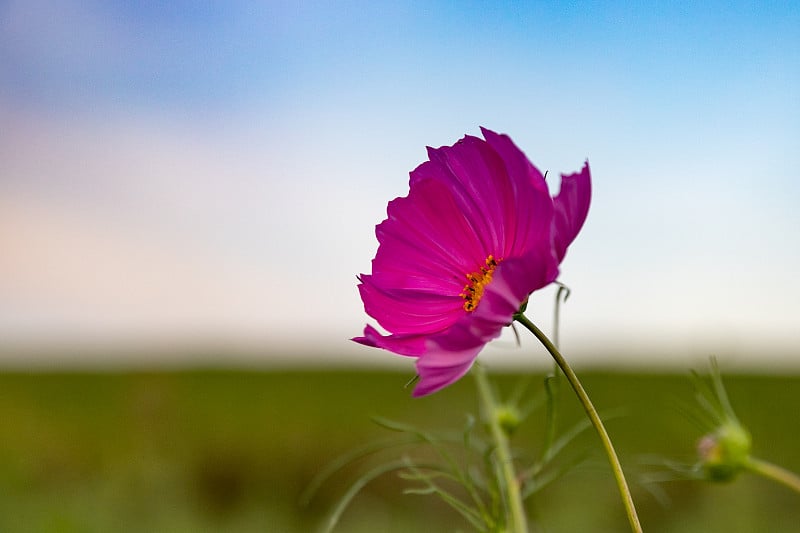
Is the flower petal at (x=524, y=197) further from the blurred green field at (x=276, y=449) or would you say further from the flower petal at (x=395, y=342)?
the blurred green field at (x=276, y=449)

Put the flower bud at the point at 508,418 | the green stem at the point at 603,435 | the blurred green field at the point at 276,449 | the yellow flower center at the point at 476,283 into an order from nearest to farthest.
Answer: the green stem at the point at 603,435, the yellow flower center at the point at 476,283, the flower bud at the point at 508,418, the blurred green field at the point at 276,449

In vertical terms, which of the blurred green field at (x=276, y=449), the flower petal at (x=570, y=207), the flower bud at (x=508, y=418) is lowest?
the blurred green field at (x=276, y=449)

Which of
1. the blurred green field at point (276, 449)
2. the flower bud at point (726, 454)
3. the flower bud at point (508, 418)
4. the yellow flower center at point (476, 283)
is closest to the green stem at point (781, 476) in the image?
the flower bud at point (726, 454)

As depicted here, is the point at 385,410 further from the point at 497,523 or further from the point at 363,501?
the point at 497,523

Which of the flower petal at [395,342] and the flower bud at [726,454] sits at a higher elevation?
the flower petal at [395,342]

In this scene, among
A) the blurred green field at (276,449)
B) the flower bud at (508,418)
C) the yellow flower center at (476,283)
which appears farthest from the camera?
the blurred green field at (276,449)

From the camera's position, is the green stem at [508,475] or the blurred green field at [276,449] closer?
the green stem at [508,475]

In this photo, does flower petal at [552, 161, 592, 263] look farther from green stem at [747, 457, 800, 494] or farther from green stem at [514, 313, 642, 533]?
green stem at [747, 457, 800, 494]
